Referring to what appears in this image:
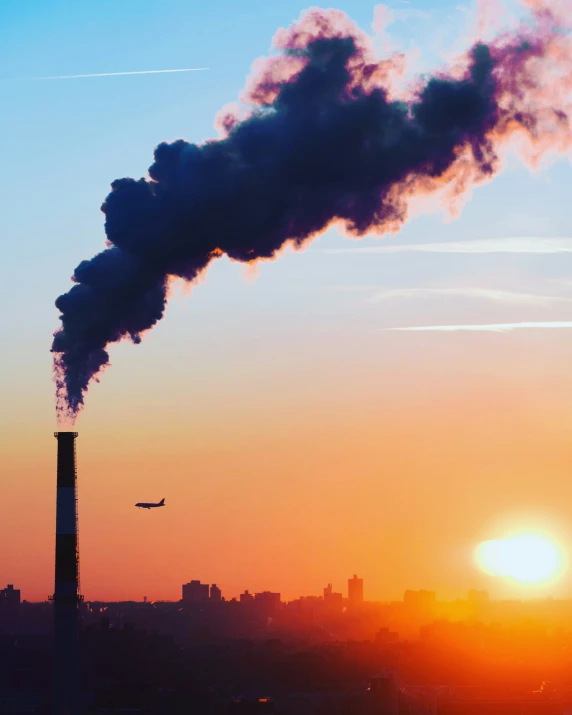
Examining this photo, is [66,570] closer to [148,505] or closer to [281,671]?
[148,505]

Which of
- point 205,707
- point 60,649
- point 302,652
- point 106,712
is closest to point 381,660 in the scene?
point 302,652

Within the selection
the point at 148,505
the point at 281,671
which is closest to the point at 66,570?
the point at 148,505

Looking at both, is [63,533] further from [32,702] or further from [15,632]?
[15,632]

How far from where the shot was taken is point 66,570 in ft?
277

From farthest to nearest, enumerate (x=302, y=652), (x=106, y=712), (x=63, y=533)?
(x=302, y=652)
(x=106, y=712)
(x=63, y=533)

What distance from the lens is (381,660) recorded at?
557 feet

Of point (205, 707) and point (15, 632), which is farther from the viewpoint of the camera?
point (15, 632)

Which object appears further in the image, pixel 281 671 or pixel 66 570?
pixel 281 671

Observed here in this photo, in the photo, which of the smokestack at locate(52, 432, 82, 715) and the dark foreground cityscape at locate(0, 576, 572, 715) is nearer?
the smokestack at locate(52, 432, 82, 715)

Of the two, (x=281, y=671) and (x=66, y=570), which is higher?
(x=66, y=570)

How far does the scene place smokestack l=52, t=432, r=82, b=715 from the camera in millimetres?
83500

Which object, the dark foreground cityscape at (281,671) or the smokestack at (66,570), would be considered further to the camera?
the dark foreground cityscape at (281,671)

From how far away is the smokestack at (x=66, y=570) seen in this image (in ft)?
274

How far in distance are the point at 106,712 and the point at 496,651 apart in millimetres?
88097
